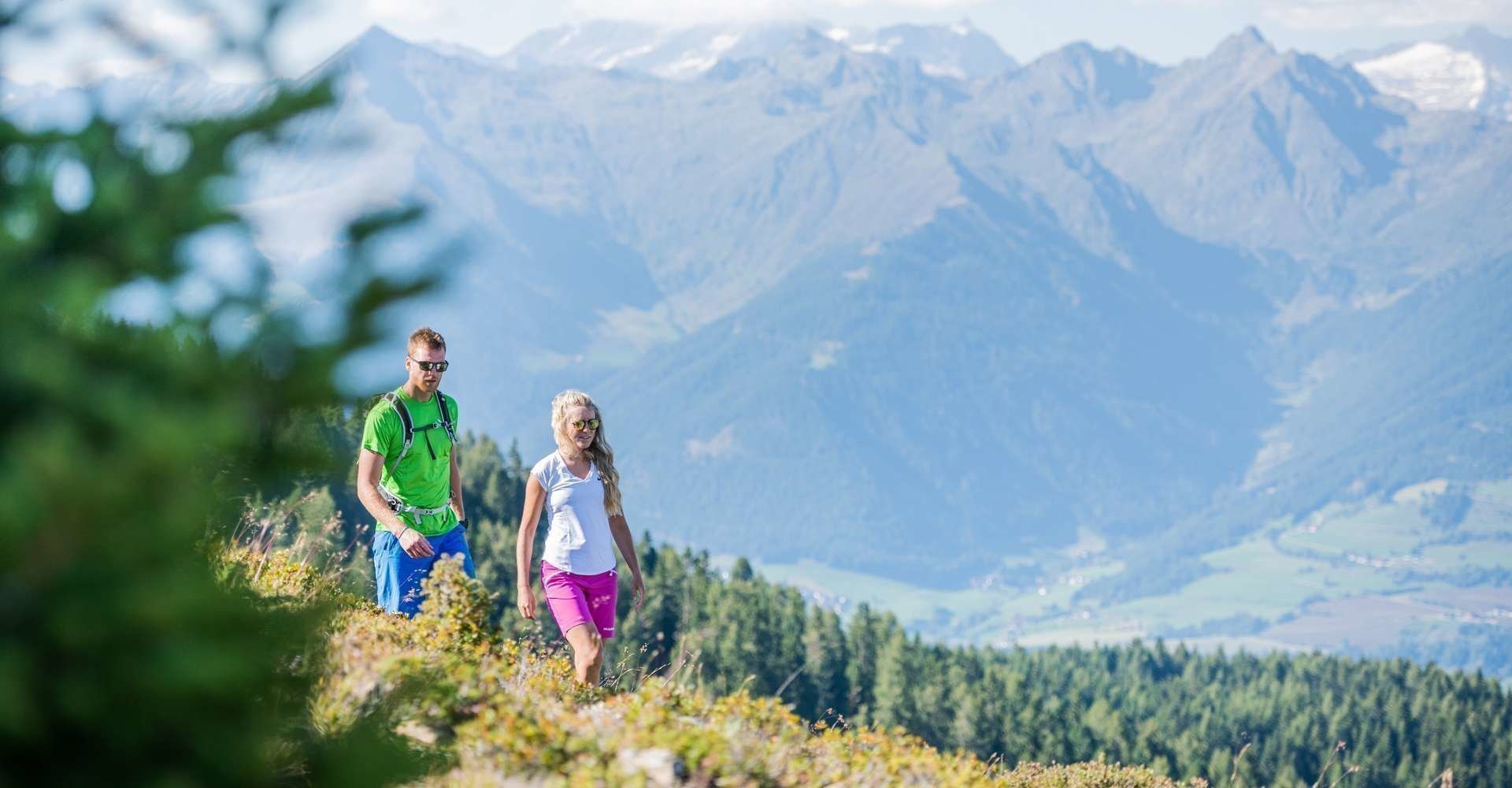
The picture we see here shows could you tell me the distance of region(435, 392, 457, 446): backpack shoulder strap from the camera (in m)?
10.8

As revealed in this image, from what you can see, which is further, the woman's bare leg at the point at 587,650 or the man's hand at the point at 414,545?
the man's hand at the point at 414,545

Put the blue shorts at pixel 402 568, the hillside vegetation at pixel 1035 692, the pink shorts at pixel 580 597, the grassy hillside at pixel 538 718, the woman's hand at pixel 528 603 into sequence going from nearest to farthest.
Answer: the grassy hillside at pixel 538 718, the woman's hand at pixel 528 603, the blue shorts at pixel 402 568, the pink shorts at pixel 580 597, the hillside vegetation at pixel 1035 692

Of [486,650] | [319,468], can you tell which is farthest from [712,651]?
[319,468]

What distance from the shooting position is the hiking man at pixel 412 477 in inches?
409

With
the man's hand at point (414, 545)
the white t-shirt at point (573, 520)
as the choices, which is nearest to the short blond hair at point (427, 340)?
the white t-shirt at point (573, 520)

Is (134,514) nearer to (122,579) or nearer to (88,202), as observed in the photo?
(122,579)

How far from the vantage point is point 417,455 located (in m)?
10.7

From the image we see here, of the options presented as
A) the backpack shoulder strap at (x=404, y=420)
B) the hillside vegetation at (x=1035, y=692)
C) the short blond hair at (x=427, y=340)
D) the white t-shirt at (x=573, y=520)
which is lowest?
the white t-shirt at (x=573, y=520)

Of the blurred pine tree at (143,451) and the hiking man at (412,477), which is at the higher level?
the hiking man at (412,477)

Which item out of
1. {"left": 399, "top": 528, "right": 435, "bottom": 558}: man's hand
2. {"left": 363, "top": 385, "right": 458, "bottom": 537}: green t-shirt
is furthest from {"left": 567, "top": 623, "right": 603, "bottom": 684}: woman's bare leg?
{"left": 363, "top": 385, "right": 458, "bottom": 537}: green t-shirt

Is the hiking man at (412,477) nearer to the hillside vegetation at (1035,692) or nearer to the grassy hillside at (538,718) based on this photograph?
the grassy hillside at (538,718)

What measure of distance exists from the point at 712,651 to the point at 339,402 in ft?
293

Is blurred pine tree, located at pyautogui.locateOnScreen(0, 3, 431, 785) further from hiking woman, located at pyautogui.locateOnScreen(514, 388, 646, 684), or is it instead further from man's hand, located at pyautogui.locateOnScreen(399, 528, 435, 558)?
hiking woman, located at pyautogui.locateOnScreen(514, 388, 646, 684)

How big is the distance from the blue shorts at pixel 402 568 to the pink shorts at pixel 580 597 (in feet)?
2.12
